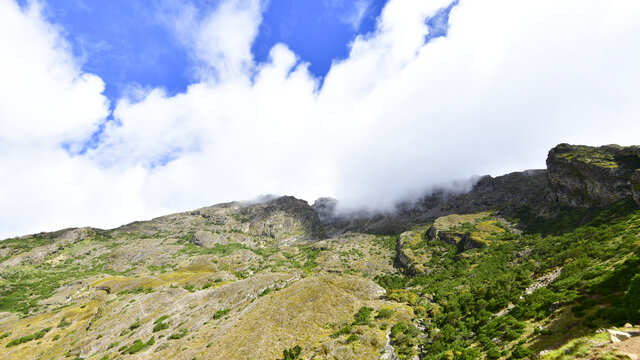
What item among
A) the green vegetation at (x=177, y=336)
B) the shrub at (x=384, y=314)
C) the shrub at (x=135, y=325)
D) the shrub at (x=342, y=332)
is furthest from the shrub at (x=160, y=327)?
the shrub at (x=384, y=314)

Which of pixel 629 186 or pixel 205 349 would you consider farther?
pixel 629 186

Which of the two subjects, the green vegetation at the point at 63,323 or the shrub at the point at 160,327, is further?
the green vegetation at the point at 63,323

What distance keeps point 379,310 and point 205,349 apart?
2546 centimetres

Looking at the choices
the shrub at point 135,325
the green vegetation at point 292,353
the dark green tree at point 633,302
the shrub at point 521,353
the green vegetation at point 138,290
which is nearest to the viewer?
the dark green tree at point 633,302

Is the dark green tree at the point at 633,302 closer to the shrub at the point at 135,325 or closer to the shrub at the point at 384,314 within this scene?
the shrub at the point at 384,314

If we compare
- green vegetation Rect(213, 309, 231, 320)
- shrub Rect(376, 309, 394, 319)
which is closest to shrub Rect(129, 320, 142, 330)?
green vegetation Rect(213, 309, 231, 320)

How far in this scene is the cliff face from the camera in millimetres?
84125

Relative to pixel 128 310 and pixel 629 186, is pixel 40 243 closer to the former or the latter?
pixel 128 310

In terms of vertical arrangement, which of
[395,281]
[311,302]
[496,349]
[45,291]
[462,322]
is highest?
[45,291]

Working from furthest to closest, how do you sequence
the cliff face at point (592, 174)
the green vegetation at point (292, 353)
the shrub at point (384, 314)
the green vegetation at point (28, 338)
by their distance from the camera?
the cliff face at point (592, 174), the green vegetation at point (28, 338), the shrub at point (384, 314), the green vegetation at point (292, 353)

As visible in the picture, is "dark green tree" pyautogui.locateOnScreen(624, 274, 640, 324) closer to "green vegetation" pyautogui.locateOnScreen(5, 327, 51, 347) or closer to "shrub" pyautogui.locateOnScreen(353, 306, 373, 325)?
"shrub" pyautogui.locateOnScreen(353, 306, 373, 325)

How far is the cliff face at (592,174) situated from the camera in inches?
3312

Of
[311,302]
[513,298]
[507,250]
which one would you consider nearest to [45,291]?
[311,302]

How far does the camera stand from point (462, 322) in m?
32.9
